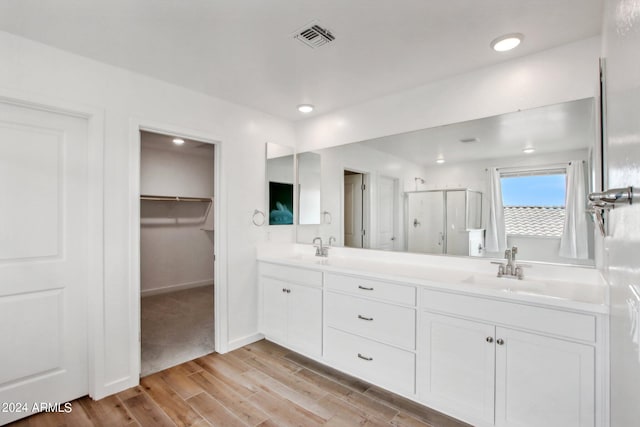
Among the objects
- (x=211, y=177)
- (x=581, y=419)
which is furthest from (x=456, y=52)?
(x=211, y=177)

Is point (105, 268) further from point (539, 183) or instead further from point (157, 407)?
point (539, 183)

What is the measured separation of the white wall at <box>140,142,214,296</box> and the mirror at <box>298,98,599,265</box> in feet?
10.2

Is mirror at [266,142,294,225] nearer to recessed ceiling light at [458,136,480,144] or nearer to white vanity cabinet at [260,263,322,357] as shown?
white vanity cabinet at [260,263,322,357]

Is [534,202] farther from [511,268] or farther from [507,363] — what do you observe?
[507,363]

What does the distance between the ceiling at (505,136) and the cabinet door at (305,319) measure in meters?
1.48

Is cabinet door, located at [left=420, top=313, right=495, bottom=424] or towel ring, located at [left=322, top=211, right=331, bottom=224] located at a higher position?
towel ring, located at [left=322, top=211, right=331, bottom=224]

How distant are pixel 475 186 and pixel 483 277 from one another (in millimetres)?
680

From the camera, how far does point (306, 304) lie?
8.84 feet

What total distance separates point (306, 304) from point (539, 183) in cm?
200

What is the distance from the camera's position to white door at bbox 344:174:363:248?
304cm

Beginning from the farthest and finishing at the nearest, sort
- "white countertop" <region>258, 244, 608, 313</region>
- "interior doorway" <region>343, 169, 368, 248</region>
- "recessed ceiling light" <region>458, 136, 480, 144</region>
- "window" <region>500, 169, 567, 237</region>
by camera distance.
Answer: "interior doorway" <region>343, 169, 368, 248</region> < "recessed ceiling light" <region>458, 136, 480, 144</region> < "window" <region>500, 169, 567, 237</region> < "white countertop" <region>258, 244, 608, 313</region>

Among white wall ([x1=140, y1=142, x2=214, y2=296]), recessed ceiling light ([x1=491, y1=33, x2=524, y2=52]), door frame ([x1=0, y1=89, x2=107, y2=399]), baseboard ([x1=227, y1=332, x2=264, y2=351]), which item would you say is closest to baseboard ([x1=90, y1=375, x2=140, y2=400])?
door frame ([x1=0, y1=89, x2=107, y2=399])

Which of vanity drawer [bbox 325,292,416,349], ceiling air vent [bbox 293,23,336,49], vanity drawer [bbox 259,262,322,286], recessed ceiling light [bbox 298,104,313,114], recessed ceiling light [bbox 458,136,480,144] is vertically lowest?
vanity drawer [bbox 325,292,416,349]

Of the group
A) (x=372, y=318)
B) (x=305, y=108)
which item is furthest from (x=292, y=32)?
(x=372, y=318)
